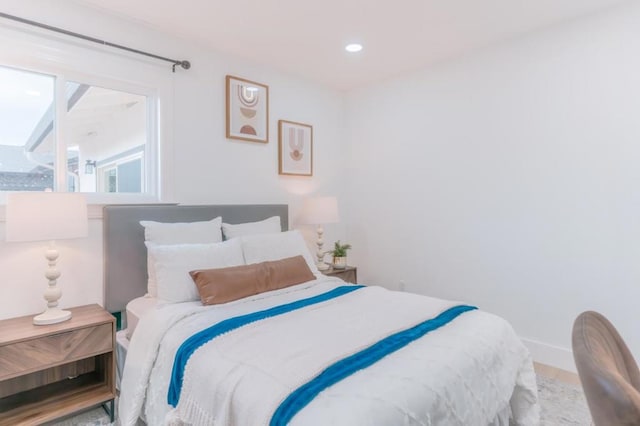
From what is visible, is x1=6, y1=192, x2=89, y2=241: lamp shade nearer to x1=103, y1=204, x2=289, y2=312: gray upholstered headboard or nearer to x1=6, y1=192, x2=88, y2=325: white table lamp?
x1=6, y1=192, x2=88, y2=325: white table lamp

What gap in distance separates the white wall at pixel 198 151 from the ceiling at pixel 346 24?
0.14 meters

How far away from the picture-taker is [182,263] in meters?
2.25

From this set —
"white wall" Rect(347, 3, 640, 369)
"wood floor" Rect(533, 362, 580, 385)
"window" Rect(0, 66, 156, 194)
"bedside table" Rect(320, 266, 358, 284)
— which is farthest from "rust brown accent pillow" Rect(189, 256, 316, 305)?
"wood floor" Rect(533, 362, 580, 385)

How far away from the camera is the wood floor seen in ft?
8.30

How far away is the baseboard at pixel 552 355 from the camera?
2676 mm

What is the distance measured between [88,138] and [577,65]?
3.60 meters

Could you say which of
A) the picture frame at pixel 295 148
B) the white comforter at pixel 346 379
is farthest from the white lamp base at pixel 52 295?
the picture frame at pixel 295 148

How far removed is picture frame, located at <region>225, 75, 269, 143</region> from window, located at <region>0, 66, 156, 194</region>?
2.18 feet

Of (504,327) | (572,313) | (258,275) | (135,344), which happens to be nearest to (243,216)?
(258,275)

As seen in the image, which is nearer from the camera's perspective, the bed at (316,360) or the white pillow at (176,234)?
the bed at (316,360)

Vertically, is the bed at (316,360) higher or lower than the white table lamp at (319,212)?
lower

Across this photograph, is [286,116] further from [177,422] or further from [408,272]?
[177,422]

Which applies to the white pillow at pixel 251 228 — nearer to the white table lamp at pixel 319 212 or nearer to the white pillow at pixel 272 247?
the white pillow at pixel 272 247

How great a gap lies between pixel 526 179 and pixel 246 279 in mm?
2327
